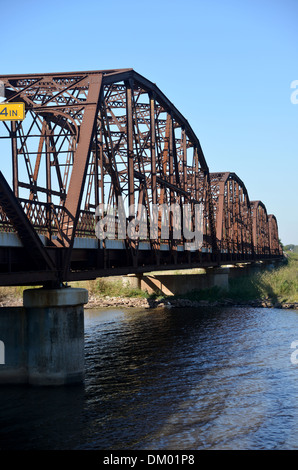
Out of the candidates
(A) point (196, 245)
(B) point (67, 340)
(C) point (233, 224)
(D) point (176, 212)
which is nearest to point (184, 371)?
(B) point (67, 340)

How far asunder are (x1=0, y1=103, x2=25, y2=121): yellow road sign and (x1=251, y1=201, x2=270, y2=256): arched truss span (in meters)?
74.4

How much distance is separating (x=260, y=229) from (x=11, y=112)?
9114 cm

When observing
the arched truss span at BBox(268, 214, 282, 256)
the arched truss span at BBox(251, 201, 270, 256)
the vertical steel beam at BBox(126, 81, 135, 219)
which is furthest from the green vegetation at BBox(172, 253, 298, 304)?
the arched truss span at BBox(268, 214, 282, 256)

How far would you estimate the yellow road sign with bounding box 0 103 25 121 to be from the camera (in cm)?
2072

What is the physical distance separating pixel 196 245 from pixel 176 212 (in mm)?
5239

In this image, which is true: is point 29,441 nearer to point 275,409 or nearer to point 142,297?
point 275,409

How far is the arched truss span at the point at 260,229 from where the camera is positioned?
3949 inches

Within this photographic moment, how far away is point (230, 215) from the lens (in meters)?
80.4

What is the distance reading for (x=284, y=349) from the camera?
27.1m

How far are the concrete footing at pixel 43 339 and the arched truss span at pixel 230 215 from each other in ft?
134

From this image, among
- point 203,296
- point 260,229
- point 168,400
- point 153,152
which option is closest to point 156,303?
point 203,296

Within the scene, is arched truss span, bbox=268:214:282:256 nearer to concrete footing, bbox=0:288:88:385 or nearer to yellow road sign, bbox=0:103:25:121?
yellow road sign, bbox=0:103:25:121

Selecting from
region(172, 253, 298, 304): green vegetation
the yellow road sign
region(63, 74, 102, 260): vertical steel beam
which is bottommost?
region(172, 253, 298, 304): green vegetation

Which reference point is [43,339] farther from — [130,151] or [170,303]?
[170,303]
